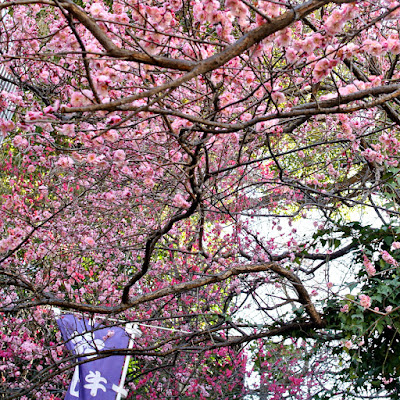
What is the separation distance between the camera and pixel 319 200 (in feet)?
13.0

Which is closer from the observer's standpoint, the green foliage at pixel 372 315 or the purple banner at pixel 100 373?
the green foliage at pixel 372 315

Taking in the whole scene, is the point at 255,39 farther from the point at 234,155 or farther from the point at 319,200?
the point at 234,155

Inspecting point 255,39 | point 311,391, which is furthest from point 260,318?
point 255,39

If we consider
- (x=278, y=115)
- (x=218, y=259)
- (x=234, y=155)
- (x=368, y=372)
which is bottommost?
(x=368, y=372)

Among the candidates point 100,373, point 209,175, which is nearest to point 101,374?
point 100,373

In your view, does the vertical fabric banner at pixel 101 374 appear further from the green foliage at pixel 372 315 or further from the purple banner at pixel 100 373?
the green foliage at pixel 372 315

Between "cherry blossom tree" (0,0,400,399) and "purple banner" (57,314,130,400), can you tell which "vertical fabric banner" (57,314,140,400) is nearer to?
"purple banner" (57,314,130,400)

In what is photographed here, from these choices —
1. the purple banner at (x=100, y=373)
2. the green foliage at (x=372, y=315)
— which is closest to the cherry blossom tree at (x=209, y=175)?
the green foliage at (x=372, y=315)

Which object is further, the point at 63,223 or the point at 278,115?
the point at 63,223

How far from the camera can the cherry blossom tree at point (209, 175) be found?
207 centimetres

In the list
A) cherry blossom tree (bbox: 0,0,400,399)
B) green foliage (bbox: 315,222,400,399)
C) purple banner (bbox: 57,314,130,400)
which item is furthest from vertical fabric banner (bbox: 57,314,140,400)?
green foliage (bbox: 315,222,400,399)

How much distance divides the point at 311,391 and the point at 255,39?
376 cm

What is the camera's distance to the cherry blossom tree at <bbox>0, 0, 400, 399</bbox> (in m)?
2.07

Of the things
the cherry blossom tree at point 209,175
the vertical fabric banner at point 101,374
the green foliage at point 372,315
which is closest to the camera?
the cherry blossom tree at point 209,175
